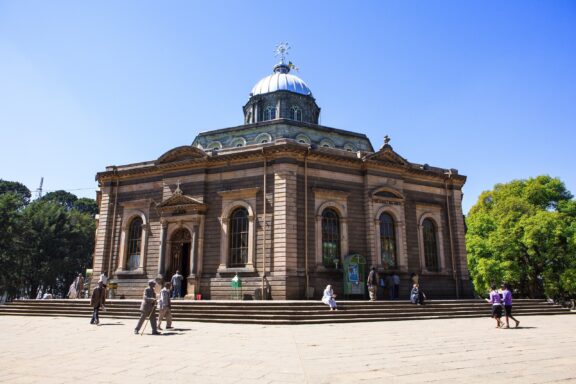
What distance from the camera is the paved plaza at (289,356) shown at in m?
6.18

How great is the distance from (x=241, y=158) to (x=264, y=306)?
8900 millimetres

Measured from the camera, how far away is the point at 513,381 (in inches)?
228

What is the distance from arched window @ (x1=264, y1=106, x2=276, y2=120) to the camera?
3038 centimetres

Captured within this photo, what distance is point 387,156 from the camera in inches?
929

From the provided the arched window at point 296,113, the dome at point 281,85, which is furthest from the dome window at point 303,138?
the dome at point 281,85

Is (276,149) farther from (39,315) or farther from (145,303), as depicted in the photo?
(39,315)

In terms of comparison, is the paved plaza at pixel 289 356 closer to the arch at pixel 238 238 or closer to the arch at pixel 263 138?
the arch at pixel 238 238

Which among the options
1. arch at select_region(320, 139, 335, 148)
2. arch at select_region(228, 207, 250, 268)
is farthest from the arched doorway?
arch at select_region(320, 139, 335, 148)

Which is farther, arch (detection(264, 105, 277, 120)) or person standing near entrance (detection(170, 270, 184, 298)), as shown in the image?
arch (detection(264, 105, 277, 120))

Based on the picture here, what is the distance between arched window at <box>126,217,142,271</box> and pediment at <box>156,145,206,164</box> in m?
3.98

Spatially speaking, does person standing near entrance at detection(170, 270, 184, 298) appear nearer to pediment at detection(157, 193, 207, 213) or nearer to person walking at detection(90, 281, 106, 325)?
pediment at detection(157, 193, 207, 213)

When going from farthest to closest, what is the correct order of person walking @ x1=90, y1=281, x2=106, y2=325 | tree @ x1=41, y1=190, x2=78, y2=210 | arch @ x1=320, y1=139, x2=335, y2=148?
1. tree @ x1=41, y1=190, x2=78, y2=210
2. arch @ x1=320, y1=139, x2=335, y2=148
3. person walking @ x1=90, y1=281, x2=106, y2=325

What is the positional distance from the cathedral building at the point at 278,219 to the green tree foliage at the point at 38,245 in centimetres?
1783

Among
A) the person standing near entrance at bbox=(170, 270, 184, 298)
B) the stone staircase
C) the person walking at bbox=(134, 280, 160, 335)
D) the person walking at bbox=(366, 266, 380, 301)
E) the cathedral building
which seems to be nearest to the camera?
the person walking at bbox=(134, 280, 160, 335)
